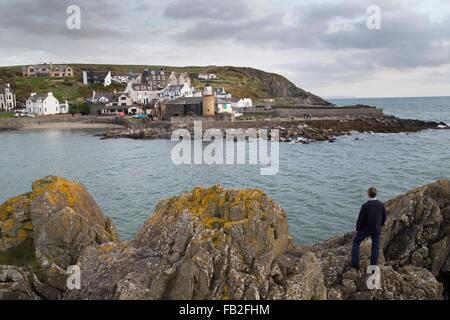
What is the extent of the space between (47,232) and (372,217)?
10.3 m

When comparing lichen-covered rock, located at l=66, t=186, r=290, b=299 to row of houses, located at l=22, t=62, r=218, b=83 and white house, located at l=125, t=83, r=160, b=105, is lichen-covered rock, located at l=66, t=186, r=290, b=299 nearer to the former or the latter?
white house, located at l=125, t=83, r=160, b=105

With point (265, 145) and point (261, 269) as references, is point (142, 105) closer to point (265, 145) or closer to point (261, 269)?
point (265, 145)

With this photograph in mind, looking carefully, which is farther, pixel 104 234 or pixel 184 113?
pixel 184 113

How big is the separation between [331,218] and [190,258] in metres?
18.1

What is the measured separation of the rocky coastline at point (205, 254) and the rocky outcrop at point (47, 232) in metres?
0.03

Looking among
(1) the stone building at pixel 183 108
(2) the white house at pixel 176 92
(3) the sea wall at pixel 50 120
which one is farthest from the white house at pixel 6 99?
(1) the stone building at pixel 183 108

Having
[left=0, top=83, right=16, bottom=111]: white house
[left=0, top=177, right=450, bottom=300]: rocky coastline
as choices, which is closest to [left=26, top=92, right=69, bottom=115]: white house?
[left=0, top=83, right=16, bottom=111]: white house

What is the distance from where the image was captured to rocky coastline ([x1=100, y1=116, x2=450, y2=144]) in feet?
258

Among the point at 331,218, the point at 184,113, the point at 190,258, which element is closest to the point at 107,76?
the point at 184,113

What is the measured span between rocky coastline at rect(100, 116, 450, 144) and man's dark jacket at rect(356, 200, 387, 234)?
2445 inches

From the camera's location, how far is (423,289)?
10773mm

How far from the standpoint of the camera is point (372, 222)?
10.6 m

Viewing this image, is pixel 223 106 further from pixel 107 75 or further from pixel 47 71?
pixel 47 71

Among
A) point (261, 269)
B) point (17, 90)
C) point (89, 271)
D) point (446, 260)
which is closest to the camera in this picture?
point (261, 269)
